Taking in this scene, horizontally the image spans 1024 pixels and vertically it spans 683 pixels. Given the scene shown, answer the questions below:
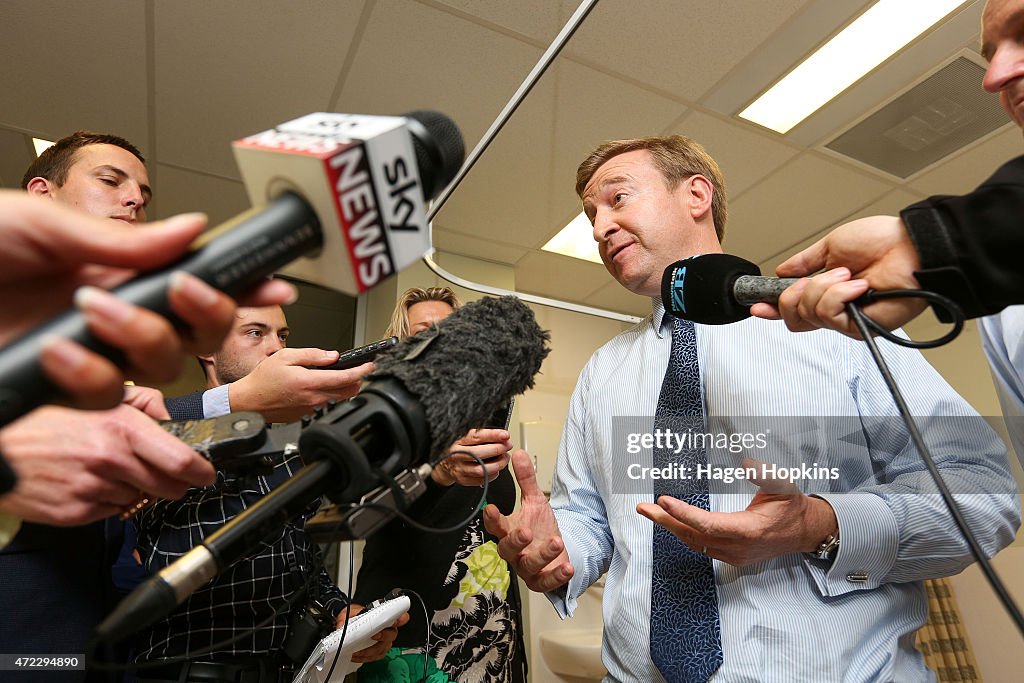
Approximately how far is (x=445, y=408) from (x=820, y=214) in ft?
9.27

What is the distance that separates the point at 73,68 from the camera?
185cm

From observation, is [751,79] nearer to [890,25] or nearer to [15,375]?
[890,25]

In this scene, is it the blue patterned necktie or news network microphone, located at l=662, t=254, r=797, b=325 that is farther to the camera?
the blue patterned necktie

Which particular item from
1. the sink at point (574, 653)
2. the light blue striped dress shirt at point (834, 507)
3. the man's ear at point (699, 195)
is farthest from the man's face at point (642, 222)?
the sink at point (574, 653)

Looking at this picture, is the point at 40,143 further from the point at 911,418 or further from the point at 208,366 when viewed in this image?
the point at 911,418

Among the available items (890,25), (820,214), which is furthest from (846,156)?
(890,25)

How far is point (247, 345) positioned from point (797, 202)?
7.81 ft

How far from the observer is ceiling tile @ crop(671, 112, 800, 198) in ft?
7.12

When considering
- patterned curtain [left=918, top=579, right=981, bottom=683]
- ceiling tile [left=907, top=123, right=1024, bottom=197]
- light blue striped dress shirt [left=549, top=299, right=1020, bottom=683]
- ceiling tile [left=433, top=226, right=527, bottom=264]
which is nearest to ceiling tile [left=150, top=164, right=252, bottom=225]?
ceiling tile [left=433, top=226, right=527, bottom=264]

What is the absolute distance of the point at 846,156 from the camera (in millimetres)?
2336

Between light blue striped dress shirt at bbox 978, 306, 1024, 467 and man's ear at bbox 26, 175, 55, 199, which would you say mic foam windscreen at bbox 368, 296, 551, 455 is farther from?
man's ear at bbox 26, 175, 55, 199

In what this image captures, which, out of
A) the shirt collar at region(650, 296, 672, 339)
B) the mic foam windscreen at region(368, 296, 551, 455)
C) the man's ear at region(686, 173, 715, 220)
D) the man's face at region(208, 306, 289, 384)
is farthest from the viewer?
the man's face at region(208, 306, 289, 384)

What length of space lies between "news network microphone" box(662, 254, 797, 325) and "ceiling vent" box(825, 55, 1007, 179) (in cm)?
189

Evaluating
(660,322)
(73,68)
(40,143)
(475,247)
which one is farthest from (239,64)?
(660,322)
